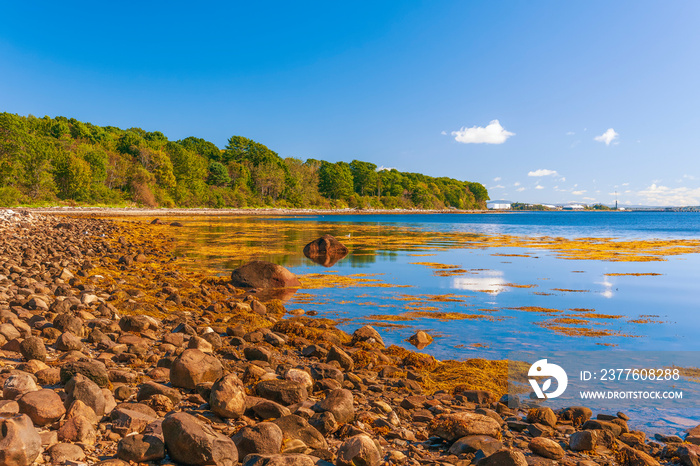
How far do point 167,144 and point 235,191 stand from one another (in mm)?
34131

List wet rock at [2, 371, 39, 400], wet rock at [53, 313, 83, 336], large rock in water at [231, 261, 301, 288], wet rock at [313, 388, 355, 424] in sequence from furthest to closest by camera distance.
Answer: large rock in water at [231, 261, 301, 288]
wet rock at [53, 313, 83, 336]
wet rock at [313, 388, 355, 424]
wet rock at [2, 371, 39, 400]

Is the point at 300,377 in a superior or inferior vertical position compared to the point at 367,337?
superior

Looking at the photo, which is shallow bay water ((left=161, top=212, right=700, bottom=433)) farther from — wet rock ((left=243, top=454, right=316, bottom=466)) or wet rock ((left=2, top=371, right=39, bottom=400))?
wet rock ((left=2, top=371, right=39, bottom=400))

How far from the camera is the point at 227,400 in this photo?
4969mm

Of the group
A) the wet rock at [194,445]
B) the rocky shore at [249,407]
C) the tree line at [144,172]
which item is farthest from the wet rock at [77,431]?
the tree line at [144,172]

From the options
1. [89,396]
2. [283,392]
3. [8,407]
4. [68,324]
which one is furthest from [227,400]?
[68,324]

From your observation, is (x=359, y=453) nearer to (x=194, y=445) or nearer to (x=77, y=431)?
(x=194, y=445)

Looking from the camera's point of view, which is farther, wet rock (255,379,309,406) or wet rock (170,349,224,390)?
wet rock (170,349,224,390)

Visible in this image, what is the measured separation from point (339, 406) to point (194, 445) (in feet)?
6.10

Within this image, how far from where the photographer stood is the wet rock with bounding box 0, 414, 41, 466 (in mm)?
3400

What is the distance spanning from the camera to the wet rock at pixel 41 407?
13.9 feet

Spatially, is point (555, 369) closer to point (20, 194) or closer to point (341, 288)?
point (341, 288)

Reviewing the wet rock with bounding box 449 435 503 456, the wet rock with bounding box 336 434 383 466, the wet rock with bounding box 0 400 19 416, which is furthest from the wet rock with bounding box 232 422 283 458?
the wet rock with bounding box 0 400 19 416

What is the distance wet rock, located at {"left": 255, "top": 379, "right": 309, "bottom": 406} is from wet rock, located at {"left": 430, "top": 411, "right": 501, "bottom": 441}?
5.71ft
